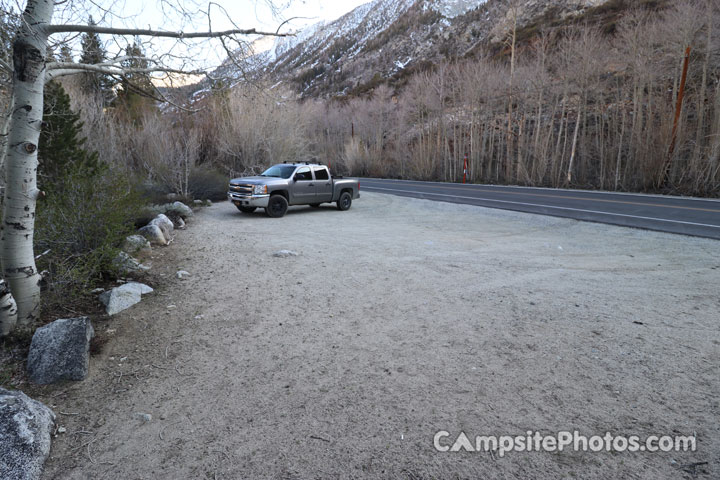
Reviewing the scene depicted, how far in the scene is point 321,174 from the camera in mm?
14609

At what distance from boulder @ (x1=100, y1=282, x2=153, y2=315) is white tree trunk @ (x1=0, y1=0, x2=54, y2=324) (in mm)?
882

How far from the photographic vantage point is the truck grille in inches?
510

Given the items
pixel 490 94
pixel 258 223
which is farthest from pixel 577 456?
pixel 490 94

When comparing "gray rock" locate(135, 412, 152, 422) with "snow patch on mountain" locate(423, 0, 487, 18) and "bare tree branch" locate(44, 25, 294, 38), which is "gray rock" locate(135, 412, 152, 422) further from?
"snow patch on mountain" locate(423, 0, 487, 18)

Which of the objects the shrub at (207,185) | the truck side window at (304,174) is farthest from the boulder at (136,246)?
the shrub at (207,185)

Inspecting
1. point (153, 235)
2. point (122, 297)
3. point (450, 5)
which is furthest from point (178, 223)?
point (450, 5)

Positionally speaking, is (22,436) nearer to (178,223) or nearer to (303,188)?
(178,223)

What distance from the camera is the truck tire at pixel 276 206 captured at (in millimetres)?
13031

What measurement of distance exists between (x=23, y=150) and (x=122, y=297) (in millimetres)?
2037

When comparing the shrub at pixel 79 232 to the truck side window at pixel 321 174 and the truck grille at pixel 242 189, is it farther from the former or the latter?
the truck side window at pixel 321 174

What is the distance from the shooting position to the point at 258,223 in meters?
12.1

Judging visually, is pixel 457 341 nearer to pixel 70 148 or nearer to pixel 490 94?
pixel 70 148

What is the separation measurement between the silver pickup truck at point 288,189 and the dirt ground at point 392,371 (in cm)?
603

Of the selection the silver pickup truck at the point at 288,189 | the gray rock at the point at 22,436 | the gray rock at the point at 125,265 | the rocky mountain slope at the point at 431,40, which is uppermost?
the rocky mountain slope at the point at 431,40
